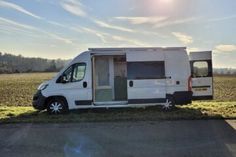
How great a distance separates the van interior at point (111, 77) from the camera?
16.2 meters

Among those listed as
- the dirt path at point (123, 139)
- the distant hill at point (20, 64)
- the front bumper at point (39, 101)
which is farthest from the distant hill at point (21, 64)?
the dirt path at point (123, 139)

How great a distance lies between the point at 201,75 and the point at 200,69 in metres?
0.29

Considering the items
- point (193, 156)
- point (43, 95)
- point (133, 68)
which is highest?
point (133, 68)

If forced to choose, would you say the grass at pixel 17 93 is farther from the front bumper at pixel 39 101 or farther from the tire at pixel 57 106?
the tire at pixel 57 106

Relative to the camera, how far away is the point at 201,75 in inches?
617

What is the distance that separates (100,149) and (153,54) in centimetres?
715

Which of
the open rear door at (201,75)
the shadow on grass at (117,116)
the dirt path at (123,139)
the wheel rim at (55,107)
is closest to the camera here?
the dirt path at (123,139)

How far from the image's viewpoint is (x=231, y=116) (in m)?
12.7

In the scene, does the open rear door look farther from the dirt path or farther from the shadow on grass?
the dirt path

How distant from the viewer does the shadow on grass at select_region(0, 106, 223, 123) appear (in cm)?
1255

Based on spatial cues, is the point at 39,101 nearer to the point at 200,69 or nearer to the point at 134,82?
the point at 134,82

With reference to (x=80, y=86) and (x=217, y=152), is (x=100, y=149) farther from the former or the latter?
(x=80, y=86)

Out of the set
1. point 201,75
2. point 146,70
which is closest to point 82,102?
point 146,70

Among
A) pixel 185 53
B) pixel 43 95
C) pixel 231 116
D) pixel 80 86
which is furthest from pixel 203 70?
pixel 43 95
